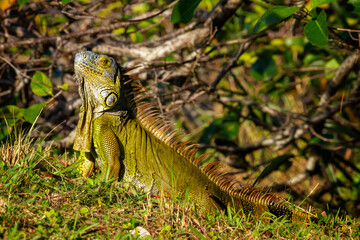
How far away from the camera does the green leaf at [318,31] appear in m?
3.59

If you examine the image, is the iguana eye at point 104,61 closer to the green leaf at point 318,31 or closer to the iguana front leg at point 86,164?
the iguana front leg at point 86,164

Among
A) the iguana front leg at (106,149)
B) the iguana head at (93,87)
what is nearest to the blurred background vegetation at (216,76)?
the iguana head at (93,87)

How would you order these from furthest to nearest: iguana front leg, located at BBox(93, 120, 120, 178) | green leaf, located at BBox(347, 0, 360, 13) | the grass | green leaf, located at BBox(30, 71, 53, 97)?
green leaf, located at BBox(30, 71, 53, 97) → green leaf, located at BBox(347, 0, 360, 13) → iguana front leg, located at BBox(93, 120, 120, 178) → the grass

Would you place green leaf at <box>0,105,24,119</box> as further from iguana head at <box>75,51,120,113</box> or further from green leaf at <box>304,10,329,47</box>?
green leaf at <box>304,10,329,47</box>

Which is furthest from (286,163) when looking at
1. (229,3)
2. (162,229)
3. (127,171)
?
(162,229)

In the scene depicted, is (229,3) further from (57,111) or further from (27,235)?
(27,235)

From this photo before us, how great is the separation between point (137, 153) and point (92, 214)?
1082 millimetres

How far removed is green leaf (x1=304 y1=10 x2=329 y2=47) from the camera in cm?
359

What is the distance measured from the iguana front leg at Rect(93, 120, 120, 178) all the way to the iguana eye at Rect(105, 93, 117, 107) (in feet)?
0.60

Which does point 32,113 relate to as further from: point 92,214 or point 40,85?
point 92,214

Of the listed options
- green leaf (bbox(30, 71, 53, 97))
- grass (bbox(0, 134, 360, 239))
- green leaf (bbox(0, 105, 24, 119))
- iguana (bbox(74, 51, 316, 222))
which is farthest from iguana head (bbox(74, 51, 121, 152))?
green leaf (bbox(30, 71, 53, 97))

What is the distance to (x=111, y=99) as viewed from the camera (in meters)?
3.53

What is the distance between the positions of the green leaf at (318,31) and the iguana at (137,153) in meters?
1.51

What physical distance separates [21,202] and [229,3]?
12.5 feet
